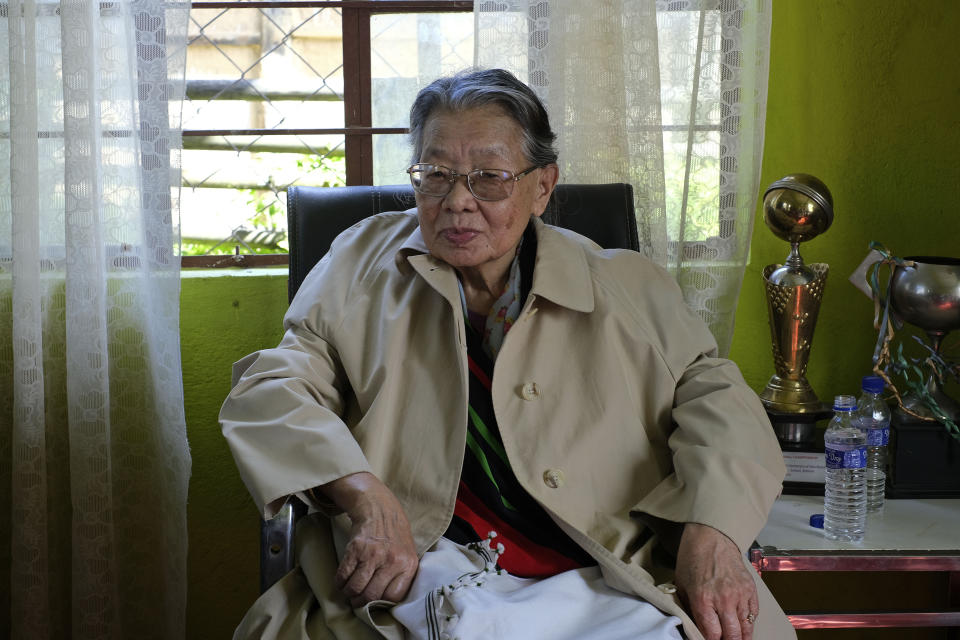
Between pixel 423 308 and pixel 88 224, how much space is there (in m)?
0.82

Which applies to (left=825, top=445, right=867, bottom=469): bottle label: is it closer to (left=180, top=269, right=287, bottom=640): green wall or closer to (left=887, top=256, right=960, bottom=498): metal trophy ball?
(left=887, top=256, right=960, bottom=498): metal trophy ball

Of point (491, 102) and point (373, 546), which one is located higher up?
point (491, 102)

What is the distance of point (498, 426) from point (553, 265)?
31 cm

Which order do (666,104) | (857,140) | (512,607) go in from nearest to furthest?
(512,607)
(666,104)
(857,140)

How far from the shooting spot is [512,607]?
1.28 meters

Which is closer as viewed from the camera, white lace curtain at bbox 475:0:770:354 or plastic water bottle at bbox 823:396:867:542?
plastic water bottle at bbox 823:396:867:542

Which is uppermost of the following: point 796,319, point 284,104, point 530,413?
point 284,104

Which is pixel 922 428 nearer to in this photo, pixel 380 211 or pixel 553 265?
pixel 553 265

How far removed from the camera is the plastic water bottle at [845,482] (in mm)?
1741

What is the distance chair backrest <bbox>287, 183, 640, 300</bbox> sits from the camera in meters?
1.90

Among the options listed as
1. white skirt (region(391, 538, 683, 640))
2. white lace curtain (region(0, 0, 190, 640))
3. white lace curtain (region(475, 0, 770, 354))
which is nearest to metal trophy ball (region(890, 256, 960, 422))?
white lace curtain (region(475, 0, 770, 354))

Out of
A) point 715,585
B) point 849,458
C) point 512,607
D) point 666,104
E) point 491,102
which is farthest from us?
point 666,104

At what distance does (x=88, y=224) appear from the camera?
78.4 inches

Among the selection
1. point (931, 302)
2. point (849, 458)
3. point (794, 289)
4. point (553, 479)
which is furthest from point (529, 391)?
point (931, 302)
